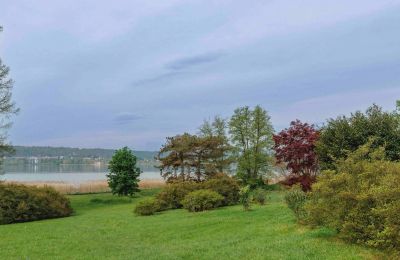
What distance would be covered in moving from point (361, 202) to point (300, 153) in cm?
1461

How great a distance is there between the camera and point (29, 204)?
24219 millimetres

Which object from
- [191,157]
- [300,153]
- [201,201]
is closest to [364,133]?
[300,153]

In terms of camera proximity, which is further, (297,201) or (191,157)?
(191,157)

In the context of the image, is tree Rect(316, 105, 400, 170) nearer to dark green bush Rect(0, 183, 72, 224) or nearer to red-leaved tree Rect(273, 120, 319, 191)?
red-leaved tree Rect(273, 120, 319, 191)

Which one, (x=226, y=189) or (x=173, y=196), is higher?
(x=226, y=189)

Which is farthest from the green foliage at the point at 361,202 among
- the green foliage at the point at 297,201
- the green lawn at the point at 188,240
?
the green foliage at the point at 297,201

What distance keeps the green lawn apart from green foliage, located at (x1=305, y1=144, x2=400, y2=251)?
0.41 metres

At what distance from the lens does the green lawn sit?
10.6 m

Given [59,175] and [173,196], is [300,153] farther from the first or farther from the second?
[59,175]

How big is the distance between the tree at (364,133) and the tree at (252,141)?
24174 mm

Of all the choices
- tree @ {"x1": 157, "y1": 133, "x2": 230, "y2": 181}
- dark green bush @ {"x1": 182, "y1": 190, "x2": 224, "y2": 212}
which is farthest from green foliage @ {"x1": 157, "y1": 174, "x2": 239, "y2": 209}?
tree @ {"x1": 157, "y1": 133, "x2": 230, "y2": 181}

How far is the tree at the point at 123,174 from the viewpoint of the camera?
1526 inches

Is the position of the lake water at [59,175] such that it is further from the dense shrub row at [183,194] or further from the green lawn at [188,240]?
the green lawn at [188,240]

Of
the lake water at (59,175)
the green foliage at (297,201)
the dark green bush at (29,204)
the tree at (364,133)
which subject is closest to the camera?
the green foliage at (297,201)
